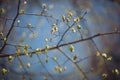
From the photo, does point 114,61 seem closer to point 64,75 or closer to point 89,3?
point 64,75

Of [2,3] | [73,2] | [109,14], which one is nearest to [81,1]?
[73,2]

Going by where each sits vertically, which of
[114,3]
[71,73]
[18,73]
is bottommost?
[71,73]

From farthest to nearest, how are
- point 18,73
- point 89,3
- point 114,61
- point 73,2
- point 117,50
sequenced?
point 89,3 < point 73,2 < point 117,50 < point 114,61 < point 18,73

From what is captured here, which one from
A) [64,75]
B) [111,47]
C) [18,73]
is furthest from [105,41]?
[18,73]

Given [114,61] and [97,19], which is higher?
[97,19]

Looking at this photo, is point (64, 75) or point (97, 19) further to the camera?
point (97, 19)

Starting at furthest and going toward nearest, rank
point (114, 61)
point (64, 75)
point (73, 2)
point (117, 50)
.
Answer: point (73, 2)
point (117, 50)
point (114, 61)
point (64, 75)

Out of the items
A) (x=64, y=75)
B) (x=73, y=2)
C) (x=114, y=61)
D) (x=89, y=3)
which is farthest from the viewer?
(x=89, y=3)

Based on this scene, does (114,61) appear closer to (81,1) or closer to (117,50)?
(117,50)

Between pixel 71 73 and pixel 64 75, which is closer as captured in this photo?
pixel 64 75
